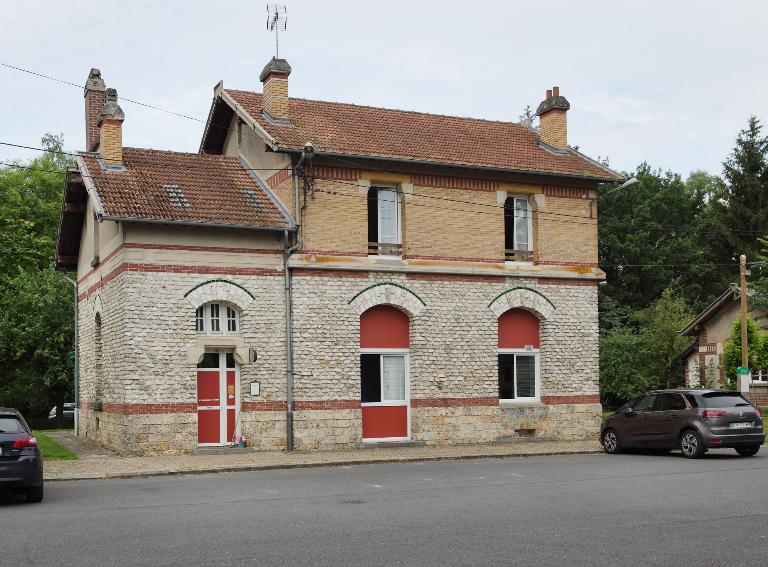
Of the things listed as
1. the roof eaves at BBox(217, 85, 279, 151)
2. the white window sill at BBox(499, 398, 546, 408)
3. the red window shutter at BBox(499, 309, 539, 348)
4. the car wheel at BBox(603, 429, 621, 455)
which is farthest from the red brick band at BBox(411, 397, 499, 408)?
the roof eaves at BBox(217, 85, 279, 151)

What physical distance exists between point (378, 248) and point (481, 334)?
355 cm

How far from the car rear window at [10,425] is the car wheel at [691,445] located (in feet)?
44.1

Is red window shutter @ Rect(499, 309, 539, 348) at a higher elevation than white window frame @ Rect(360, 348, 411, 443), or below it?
higher

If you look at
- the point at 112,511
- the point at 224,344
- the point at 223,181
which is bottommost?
the point at 112,511

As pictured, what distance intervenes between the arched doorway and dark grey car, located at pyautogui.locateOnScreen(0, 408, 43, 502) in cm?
1065

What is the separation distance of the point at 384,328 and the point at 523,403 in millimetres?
4353

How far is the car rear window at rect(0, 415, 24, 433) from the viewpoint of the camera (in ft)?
46.2

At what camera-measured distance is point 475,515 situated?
12.1 m

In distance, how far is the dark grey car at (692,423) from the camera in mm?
20172

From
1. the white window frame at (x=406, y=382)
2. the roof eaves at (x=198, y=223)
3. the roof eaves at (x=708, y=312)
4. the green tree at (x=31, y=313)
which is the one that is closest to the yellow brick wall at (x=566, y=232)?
the white window frame at (x=406, y=382)

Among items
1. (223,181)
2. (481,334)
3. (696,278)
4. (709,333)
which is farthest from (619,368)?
(223,181)

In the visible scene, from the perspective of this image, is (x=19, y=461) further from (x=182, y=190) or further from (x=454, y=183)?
(x=454, y=183)

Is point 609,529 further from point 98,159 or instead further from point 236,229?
point 98,159

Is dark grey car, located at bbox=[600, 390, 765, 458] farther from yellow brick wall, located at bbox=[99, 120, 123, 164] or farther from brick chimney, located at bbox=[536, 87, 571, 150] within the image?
yellow brick wall, located at bbox=[99, 120, 123, 164]
